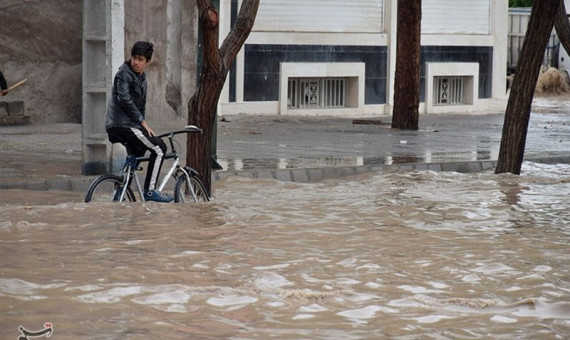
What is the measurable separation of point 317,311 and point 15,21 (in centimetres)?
1626

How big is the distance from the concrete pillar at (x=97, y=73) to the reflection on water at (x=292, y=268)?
1845 millimetres

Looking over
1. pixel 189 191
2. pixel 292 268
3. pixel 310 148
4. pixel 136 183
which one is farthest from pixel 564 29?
pixel 292 268

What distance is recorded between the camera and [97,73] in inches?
582

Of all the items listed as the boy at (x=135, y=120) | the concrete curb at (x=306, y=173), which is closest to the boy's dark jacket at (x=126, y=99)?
the boy at (x=135, y=120)

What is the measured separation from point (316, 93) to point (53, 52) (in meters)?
7.08

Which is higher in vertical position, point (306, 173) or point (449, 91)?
point (449, 91)

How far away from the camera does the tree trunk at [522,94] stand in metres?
15.7

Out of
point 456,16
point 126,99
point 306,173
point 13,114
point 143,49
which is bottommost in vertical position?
point 306,173

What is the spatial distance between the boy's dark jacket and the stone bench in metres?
10.7

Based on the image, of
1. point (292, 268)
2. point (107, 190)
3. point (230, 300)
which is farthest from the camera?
point (107, 190)

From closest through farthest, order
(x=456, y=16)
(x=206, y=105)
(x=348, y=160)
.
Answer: (x=206, y=105) < (x=348, y=160) < (x=456, y=16)

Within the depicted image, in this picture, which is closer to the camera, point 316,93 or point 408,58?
point 408,58

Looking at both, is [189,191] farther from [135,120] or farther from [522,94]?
[522,94]

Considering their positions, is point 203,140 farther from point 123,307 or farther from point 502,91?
point 502,91
